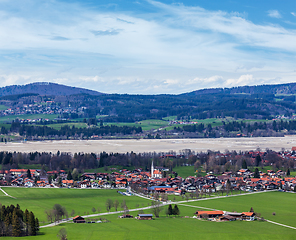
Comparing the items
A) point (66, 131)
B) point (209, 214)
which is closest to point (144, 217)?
point (209, 214)

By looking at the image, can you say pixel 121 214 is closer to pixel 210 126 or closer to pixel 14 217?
pixel 14 217

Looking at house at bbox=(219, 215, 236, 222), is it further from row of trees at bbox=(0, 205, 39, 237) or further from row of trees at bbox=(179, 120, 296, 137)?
row of trees at bbox=(179, 120, 296, 137)

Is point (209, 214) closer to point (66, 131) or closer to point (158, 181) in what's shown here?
point (158, 181)

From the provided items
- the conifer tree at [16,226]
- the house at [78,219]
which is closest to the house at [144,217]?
the house at [78,219]

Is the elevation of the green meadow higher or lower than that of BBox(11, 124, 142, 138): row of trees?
lower

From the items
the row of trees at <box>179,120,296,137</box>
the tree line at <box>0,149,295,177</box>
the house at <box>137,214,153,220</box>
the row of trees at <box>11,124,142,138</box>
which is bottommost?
the house at <box>137,214,153,220</box>

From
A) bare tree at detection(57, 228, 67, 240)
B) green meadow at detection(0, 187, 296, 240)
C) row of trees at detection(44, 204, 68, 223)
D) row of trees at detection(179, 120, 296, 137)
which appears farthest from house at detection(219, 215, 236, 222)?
row of trees at detection(179, 120, 296, 137)

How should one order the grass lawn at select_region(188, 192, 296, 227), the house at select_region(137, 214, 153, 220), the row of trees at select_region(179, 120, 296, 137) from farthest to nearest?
the row of trees at select_region(179, 120, 296, 137)
the grass lawn at select_region(188, 192, 296, 227)
the house at select_region(137, 214, 153, 220)

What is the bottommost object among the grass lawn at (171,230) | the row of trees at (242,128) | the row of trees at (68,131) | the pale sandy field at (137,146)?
the grass lawn at (171,230)

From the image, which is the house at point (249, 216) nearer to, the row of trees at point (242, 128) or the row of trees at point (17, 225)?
the row of trees at point (17, 225)

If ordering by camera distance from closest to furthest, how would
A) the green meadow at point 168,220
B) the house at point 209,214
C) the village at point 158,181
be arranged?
the green meadow at point 168,220, the house at point 209,214, the village at point 158,181
